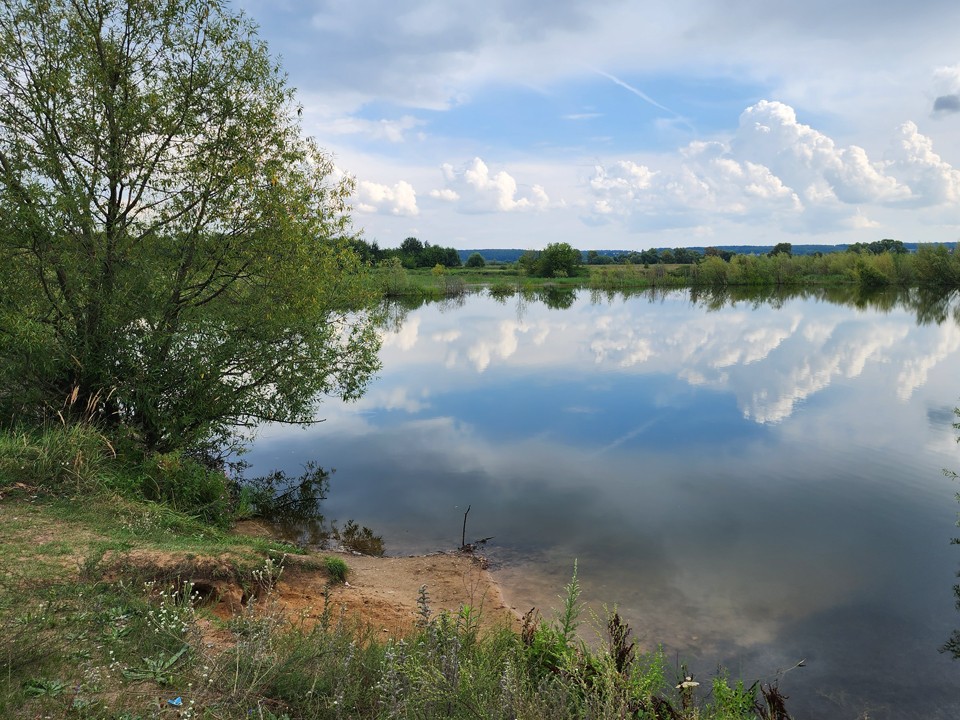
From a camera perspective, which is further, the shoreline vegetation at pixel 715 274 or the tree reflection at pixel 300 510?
the shoreline vegetation at pixel 715 274

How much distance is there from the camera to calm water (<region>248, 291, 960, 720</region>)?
8406 millimetres

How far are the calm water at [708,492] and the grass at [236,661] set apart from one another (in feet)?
6.22

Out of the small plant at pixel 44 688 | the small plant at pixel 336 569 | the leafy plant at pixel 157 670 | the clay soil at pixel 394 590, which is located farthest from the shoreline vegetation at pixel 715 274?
the small plant at pixel 44 688

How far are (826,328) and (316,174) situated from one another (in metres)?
40.1

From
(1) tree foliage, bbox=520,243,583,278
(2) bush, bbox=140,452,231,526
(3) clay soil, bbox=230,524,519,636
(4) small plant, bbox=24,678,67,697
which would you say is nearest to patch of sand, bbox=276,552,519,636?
(3) clay soil, bbox=230,524,519,636

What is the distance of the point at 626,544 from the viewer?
11.3 m

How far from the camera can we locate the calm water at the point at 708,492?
8.41m

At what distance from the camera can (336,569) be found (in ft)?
30.6

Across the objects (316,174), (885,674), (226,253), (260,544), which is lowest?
(885,674)

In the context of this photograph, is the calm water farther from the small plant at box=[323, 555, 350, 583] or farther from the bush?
the bush

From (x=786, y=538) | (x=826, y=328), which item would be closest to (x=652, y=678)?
(x=786, y=538)

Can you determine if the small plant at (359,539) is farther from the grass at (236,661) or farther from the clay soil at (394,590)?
the grass at (236,661)

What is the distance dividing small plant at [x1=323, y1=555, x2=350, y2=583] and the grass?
1.71 metres

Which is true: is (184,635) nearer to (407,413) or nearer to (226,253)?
(226,253)
